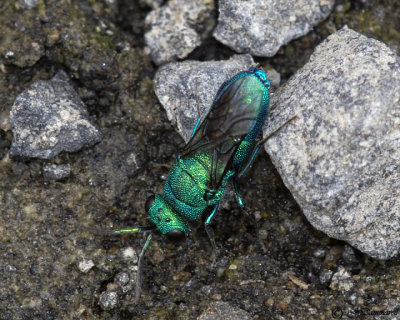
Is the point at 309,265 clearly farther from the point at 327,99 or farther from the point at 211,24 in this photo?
the point at 211,24

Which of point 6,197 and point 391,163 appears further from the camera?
point 6,197

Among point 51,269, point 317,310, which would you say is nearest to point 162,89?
point 51,269

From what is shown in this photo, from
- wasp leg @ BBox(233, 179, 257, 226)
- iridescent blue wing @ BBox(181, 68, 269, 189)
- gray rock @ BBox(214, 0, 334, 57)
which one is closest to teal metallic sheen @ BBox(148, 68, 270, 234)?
iridescent blue wing @ BBox(181, 68, 269, 189)

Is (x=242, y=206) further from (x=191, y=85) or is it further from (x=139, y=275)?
(x=191, y=85)

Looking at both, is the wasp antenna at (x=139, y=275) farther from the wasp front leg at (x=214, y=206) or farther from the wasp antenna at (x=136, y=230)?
the wasp front leg at (x=214, y=206)

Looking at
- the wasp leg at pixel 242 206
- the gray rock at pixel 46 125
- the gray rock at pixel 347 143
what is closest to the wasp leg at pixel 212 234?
the wasp leg at pixel 242 206

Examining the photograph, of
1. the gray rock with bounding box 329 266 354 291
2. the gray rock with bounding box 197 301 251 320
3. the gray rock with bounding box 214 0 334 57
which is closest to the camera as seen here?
the gray rock with bounding box 197 301 251 320

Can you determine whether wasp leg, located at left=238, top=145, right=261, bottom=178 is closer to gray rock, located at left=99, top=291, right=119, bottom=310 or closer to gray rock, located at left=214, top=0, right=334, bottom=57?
gray rock, located at left=214, top=0, right=334, bottom=57
